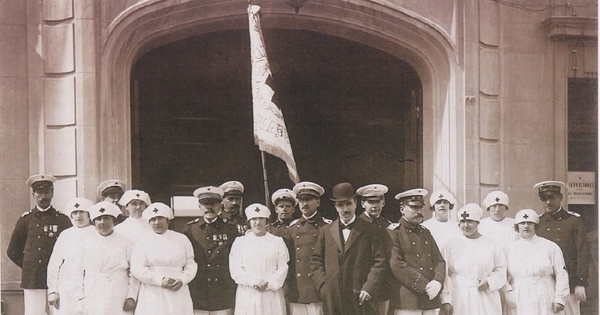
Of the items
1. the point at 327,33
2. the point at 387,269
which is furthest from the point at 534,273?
the point at 327,33

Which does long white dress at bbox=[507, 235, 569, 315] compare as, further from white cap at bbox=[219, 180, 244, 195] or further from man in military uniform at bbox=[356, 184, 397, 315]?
white cap at bbox=[219, 180, 244, 195]

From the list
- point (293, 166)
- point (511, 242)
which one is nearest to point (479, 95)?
point (511, 242)

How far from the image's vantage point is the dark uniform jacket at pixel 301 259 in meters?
6.61

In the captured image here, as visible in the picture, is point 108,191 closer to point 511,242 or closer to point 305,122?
point 305,122

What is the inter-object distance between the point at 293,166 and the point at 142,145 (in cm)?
164

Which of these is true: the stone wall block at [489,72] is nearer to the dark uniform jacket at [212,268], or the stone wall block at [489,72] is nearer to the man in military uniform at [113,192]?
the dark uniform jacket at [212,268]

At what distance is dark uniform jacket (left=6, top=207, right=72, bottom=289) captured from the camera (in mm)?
6820

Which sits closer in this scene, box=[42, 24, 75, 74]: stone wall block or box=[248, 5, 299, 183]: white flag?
box=[248, 5, 299, 183]: white flag

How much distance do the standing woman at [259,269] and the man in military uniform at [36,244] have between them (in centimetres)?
165

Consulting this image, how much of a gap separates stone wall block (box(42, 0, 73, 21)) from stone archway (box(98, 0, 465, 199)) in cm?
42

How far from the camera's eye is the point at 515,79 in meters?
8.01

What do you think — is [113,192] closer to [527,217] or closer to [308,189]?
[308,189]

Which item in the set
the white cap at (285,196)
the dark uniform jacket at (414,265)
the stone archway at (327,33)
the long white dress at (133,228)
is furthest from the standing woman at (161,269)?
the dark uniform jacket at (414,265)

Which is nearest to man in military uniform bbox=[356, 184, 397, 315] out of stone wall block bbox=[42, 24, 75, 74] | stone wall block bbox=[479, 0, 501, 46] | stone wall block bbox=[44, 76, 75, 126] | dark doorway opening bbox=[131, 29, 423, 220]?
dark doorway opening bbox=[131, 29, 423, 220]
